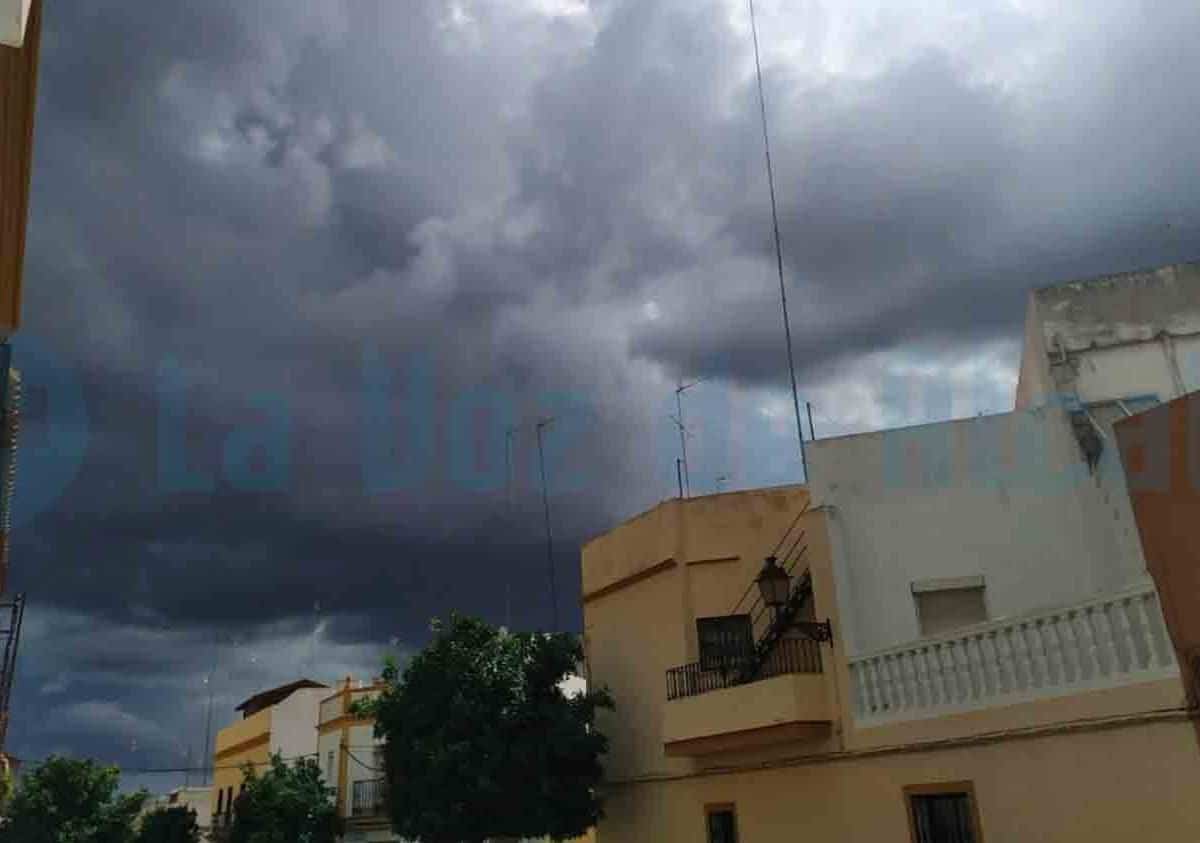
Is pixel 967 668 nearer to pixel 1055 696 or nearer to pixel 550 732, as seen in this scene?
pixel 1055 696

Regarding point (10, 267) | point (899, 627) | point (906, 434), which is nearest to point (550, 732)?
point (899, 627)

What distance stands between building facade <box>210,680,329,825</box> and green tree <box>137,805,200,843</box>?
1.46 metres

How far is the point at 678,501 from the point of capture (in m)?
16.9

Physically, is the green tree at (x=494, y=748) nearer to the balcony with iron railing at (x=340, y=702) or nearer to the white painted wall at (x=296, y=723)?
the balcony with iron railing at (x=340, y=702)

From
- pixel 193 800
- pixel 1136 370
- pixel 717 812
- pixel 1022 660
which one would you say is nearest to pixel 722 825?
pixel 717 812

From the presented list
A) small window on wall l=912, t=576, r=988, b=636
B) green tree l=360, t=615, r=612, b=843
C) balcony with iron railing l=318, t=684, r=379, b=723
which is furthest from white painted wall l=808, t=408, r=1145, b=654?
balcony with iron railing l=318, t=684, r=379, b=723

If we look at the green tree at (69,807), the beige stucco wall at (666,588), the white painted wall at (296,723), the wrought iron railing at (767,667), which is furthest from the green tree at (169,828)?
the wrought iron railing at (767,667)

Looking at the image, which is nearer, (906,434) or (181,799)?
(906,434)

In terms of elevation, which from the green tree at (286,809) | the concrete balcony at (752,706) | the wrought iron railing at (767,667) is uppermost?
the wrought iron railing at (767,667)

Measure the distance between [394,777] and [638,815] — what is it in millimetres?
4412

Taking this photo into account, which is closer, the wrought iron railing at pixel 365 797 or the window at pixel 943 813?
the window at pixel 943 813

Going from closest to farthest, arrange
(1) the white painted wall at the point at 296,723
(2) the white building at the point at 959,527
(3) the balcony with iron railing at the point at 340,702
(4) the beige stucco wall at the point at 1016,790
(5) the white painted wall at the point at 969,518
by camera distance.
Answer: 1. (4) the beige stucco wall at the point at 1016,790
2. (2) the white building at the point at 959,527
3. (5) the white painted wall at the point at 969,518
4. (3) the balcony with iron railing at the point at 340,702
5. (1) the white painted wall at the point at 296,723

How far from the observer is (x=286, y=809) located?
26.6 metres

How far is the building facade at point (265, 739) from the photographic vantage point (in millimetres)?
34406
